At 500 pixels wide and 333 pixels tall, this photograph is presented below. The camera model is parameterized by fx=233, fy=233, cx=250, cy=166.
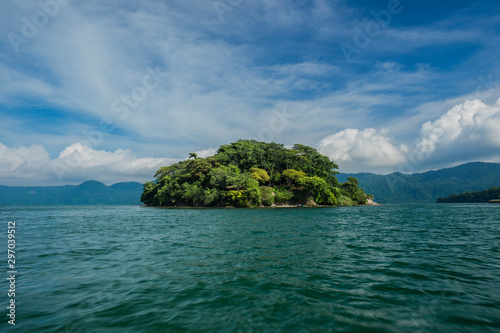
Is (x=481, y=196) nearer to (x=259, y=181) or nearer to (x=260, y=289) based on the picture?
(x=259, y=181)

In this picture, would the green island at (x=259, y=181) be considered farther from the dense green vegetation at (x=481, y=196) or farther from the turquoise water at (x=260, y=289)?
the dense green vegetation at (x=481, y=196)

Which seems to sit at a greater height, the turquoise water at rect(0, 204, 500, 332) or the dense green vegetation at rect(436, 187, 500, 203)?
the turquoise water at rect(0, 204, 500, 332)

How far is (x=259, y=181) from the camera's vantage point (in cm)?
8906

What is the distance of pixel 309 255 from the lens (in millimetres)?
11828

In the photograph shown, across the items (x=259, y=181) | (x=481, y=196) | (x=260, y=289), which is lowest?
(x=481, y=196)

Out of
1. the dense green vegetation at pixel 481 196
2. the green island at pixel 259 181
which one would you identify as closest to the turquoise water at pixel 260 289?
the green island at pixel 259 181

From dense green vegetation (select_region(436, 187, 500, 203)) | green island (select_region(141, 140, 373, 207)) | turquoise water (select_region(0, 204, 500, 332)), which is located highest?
green island (select_region(141, 140, 373, 207))

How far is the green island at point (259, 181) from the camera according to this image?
76875 millimetres

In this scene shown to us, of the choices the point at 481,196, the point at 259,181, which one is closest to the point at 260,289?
the point at 259,181

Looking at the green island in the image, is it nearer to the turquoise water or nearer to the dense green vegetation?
the turquoise water

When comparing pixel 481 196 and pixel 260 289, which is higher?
pixel 260 289

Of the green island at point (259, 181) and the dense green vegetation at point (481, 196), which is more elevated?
the green island at point (259, 181)

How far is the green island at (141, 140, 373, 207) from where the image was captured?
252 ft

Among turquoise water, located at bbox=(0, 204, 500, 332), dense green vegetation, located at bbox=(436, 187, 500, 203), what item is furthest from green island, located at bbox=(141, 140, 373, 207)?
dense green vegetation, located at bbox=(436, 187, 500, 203)
